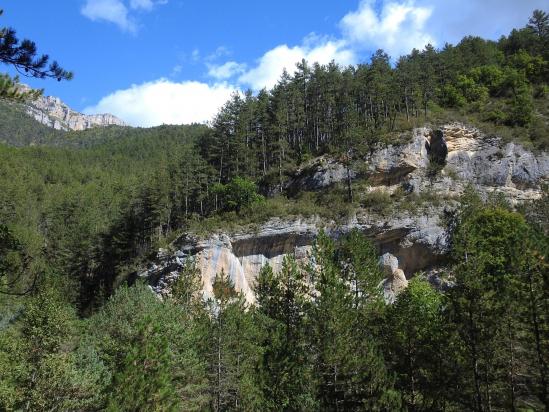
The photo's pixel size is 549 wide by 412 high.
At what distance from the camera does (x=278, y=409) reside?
25.8 metres

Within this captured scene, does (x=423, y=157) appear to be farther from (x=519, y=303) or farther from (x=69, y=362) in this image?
(x=69, y=362)

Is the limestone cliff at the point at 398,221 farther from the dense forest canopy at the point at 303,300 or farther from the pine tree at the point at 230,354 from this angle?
the pine tree at the point at 230,354

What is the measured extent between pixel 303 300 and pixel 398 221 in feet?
56.3

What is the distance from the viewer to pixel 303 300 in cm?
3412

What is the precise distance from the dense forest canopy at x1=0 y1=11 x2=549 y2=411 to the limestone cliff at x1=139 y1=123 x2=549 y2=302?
2250mm

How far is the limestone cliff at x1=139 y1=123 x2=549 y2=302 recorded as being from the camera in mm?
45969

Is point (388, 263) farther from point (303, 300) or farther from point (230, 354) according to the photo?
point (230, 354)

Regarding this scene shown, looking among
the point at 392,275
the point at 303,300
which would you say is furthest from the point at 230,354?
the point at 392,275

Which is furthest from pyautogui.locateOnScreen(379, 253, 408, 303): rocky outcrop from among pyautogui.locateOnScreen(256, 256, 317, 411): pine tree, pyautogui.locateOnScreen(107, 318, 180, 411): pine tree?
pyautogui.locateOnScreen(107, 318, 180, 411): pine tree

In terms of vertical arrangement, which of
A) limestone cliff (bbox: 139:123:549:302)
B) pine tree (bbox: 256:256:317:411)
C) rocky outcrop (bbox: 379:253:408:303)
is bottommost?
pine tree (bbox: 256:256:317:411)

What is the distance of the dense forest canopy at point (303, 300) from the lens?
78.3ft

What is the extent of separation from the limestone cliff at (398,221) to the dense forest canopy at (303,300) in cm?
225

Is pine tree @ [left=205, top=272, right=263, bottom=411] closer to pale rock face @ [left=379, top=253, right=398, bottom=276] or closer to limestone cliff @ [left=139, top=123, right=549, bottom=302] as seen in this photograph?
limestone cliff @ [left=139, top=123, right=549, bottom=302]

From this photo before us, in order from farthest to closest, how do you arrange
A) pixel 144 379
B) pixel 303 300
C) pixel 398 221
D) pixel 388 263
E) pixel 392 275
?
pixel 398 221, pixel 388 263, pixel 392 275, pixel 303 300, pixel 144 379
